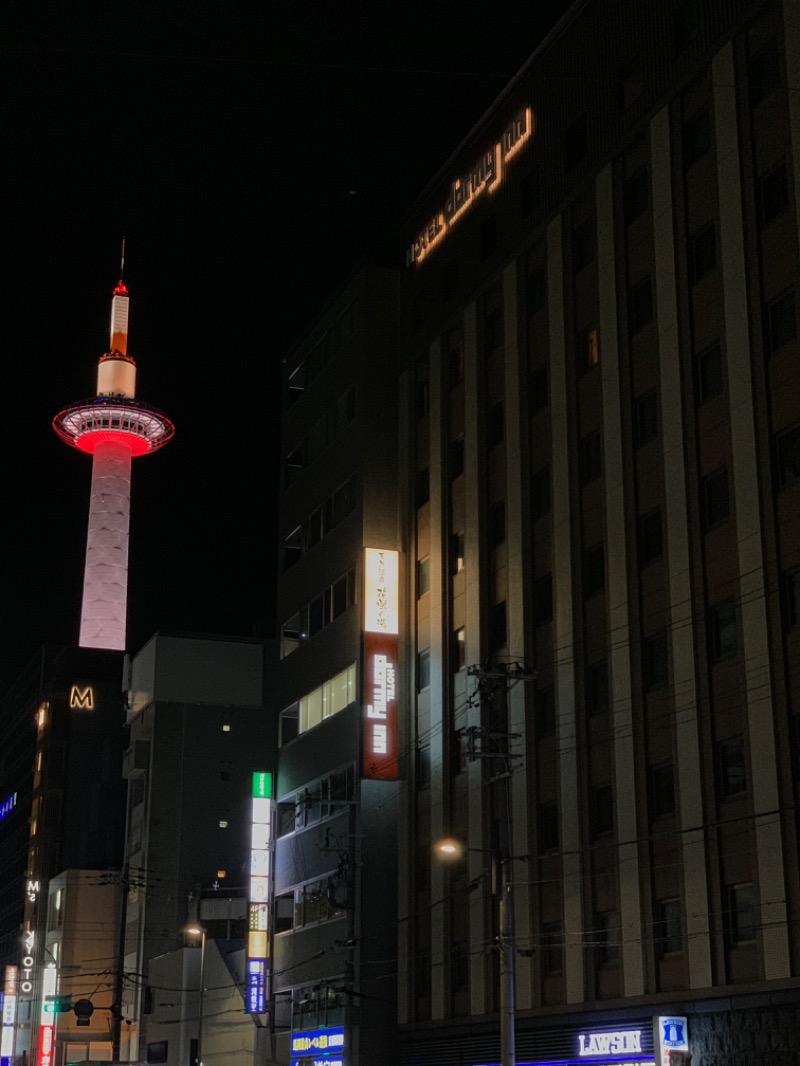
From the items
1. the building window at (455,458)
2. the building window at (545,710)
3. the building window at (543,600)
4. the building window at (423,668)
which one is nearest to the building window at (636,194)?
the building window at (543,600)

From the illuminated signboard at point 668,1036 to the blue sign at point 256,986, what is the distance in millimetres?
25431

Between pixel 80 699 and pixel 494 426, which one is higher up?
pixel 80 699

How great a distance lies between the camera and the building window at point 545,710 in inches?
1877

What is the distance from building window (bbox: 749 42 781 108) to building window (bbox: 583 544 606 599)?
14.8m

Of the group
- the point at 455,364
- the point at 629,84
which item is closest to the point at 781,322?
the point at 629,84

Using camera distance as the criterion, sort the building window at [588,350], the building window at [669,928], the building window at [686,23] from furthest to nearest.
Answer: the building window at [588,350]
the building window at [686,23]
the building window at [669,928]

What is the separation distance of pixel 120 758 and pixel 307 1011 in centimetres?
6237

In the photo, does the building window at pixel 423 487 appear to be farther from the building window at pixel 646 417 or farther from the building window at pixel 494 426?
the building window at pixel 646 417

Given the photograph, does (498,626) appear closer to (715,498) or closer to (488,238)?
(715,498)

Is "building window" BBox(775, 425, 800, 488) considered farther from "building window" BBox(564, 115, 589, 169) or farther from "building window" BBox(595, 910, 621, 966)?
"building window" BBox(564, 115, 589, 169)

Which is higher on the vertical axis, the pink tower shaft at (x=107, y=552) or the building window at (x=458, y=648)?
the pink tower shaft at (x=107, y=552)

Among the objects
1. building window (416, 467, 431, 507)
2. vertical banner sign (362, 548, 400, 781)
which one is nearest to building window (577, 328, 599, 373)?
building window (416, 467, 431, 507)

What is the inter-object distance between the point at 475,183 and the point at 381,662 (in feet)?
65.2

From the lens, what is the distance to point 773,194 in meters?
40.4
